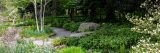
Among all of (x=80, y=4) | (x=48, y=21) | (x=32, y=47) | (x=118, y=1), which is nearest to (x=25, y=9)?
(x=48, y=21)

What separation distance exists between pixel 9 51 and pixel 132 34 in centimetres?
803

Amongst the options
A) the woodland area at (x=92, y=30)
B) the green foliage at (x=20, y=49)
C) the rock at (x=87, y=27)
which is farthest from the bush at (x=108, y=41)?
the rock at (x=87, y=27)

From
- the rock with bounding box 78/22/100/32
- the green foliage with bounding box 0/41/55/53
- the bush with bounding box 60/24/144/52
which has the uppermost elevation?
the green foliage with bounding box 0/41/55/53

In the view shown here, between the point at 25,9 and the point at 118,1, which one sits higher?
the point at 118,1

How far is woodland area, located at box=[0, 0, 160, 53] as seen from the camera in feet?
26.6

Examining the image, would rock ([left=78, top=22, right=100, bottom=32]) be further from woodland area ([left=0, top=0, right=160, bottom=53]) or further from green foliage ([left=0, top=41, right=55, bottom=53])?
green foliage ([left=0, top=41, right=55, bottom=53])

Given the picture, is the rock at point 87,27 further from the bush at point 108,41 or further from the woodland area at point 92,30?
the bush at point 108,41

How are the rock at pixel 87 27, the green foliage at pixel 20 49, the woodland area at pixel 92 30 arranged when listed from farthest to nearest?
the rock at pixel 87 27 → the woodland area at pixel 92 30 → the green foliage at pixel 20 49

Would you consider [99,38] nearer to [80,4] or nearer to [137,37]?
[137,37]

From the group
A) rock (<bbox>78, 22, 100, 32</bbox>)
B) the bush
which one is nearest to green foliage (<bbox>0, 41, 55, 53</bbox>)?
the bush

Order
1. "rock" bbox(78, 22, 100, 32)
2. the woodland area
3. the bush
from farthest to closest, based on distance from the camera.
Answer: "rock" bbox(78, 22, 100, 32) < the bush < the woodland area

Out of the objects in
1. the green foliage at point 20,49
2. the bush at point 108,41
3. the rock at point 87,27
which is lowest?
the rock at point 87,27

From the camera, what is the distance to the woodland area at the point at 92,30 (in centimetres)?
812

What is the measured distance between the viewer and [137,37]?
1429 centimetres
